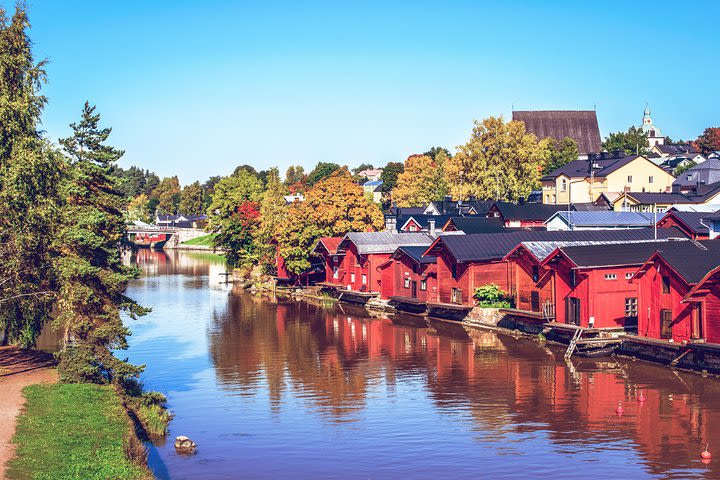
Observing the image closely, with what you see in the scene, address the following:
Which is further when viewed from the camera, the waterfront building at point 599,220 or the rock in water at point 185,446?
the waterfront building at point 599,220

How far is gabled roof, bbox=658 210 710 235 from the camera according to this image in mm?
64562

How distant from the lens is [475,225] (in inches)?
3199

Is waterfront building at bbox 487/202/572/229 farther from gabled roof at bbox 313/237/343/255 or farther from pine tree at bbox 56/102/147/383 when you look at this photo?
pine tree at bbox 56/102/147/383

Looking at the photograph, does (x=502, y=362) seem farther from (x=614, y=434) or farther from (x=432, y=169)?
(x=432, y=169)

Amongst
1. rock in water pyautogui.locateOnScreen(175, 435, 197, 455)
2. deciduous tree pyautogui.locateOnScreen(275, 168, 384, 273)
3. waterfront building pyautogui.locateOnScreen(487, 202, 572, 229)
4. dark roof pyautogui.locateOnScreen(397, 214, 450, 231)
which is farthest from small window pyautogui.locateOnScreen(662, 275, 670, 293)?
dark roof pyautogui.locateOnScreen(397, 214, 450, 231)

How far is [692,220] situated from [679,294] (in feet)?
86.4

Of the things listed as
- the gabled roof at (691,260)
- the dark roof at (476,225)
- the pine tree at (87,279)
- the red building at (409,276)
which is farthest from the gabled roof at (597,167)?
the pine tree at (87,279)

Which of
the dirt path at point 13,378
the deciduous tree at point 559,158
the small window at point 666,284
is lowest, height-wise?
the dirt path at point 13,378

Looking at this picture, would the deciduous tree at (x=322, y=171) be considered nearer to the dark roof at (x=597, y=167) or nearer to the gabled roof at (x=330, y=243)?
the dark roof at (x=597, y=167)

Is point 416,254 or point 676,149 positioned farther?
point 676,149

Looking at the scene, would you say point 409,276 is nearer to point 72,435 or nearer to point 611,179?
point 72,435

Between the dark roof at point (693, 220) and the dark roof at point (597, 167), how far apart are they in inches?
1576

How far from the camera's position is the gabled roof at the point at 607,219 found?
7556cm

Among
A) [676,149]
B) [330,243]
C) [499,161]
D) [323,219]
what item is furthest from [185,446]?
[676,149]
